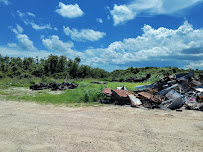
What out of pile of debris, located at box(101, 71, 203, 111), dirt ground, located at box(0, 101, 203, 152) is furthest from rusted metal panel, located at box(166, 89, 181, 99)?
dirt ground, located at box(0, 101, 203, 152)

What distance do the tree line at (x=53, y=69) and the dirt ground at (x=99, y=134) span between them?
108 feet

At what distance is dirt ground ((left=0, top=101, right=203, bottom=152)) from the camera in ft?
12.2

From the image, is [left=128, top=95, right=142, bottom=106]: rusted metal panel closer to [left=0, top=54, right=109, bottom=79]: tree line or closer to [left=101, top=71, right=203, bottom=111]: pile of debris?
[left=101, top=71, right=203, bottom=111]: pile of debris

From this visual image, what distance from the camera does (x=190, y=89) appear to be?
10.4 metres

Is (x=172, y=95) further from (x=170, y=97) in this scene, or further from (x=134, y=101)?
(x=134, y=101)

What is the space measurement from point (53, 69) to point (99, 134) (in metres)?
47.8

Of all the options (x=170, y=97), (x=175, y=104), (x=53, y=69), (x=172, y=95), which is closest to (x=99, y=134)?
(x=175, y=104)

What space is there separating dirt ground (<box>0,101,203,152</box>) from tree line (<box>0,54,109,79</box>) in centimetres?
3301

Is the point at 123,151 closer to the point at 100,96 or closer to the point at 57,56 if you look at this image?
the point at 100,96

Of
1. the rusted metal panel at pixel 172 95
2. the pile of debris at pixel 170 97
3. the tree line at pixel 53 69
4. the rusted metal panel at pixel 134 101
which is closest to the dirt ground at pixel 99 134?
the pile of debris at pixel 170 97

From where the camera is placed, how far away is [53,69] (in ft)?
163

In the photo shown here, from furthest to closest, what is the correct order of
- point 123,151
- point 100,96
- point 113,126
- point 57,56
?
point 57,56, point 100,96, point 113,126, point 123,151

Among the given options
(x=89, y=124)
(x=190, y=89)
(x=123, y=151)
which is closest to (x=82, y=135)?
(x=89, y=124)

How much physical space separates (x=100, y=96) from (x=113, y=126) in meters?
5.21
